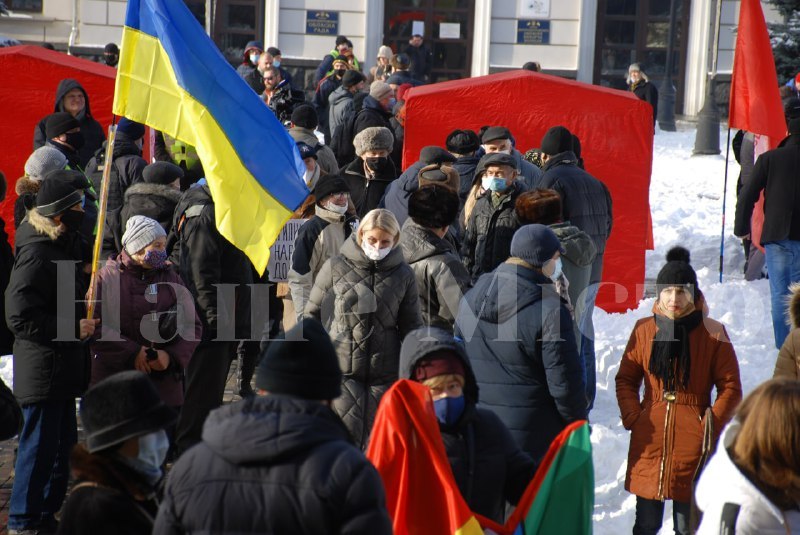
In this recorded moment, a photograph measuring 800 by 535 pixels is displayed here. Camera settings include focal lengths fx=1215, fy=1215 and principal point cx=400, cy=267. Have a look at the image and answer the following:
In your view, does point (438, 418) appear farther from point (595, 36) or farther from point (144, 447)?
point (595, 36)

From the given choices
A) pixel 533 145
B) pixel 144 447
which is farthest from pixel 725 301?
pixel 144 447

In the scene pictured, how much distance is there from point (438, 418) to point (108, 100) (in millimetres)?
8227

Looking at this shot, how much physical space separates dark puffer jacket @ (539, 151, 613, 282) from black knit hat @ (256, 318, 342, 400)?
16.2 feet

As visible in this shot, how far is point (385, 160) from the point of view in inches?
356

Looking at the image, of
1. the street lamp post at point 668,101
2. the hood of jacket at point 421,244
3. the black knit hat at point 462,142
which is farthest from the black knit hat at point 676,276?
the street lamp post at point 668,101

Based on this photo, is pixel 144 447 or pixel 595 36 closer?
pixel 144 447

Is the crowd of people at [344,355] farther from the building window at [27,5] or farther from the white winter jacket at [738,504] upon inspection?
the building window at [27,5]

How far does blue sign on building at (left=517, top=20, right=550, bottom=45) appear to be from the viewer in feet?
83.1

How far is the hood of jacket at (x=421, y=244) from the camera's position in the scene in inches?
261

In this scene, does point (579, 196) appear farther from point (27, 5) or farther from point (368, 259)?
point (27, 5)

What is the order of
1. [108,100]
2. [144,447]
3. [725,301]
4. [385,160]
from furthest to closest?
[108,100]
[725,301]
[385,160]
[144,447]

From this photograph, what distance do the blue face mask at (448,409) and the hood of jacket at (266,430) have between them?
1097 mm

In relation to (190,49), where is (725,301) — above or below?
below

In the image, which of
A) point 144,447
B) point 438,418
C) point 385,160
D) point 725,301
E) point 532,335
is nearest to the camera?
point 144,447
